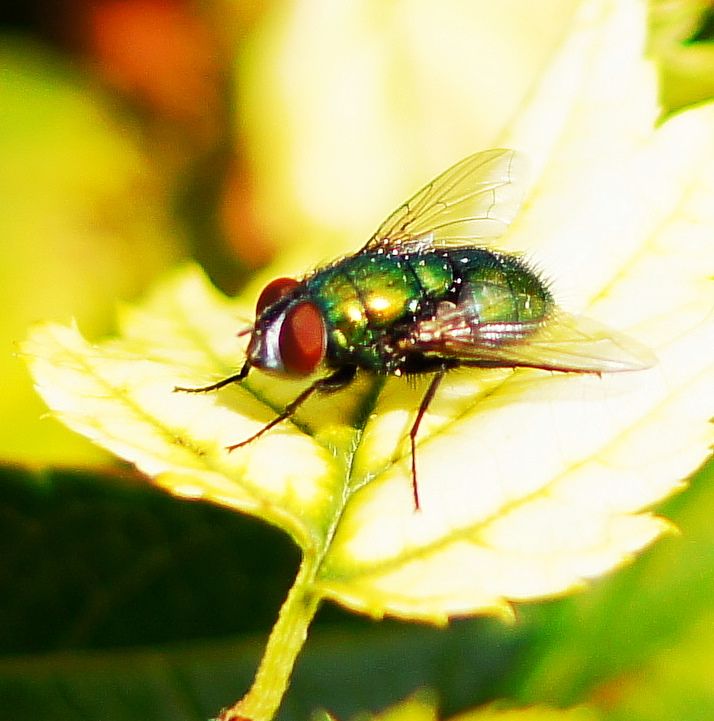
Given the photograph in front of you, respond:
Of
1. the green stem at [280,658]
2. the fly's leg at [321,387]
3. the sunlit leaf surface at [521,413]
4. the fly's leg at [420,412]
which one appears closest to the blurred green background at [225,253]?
the sunlit leaf surface at [521,413]

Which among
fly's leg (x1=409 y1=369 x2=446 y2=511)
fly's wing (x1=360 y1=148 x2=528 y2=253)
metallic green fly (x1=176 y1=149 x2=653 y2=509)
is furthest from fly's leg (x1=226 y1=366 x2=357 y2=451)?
fly's wing (x1=360 y1=148 x2=528 y2=253)

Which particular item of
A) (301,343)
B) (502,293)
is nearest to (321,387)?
(301,343)

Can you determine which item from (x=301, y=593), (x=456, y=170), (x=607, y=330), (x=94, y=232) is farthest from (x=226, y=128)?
(x=301, y=593)

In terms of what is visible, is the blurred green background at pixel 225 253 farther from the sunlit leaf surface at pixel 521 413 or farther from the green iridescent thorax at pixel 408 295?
the green iridescent thorax at pixel 408 295

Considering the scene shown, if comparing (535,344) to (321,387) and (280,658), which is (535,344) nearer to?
(321,387)

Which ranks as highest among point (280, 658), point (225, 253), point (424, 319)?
point (424, 319)
